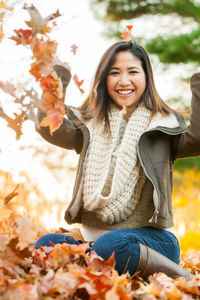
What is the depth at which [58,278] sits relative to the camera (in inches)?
52.6

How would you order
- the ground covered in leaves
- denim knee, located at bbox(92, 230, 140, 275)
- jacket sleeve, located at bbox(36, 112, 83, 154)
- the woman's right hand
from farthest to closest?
jacket sleeve, located at bbox(36, 112, 83, 154)
the woman's right hand
denim knee, located at bbox(92, 230, 140, 275)
the ground covered in leaves

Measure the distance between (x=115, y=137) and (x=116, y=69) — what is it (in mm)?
422

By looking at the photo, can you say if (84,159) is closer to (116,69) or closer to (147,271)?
(116,69)

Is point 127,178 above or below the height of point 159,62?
below

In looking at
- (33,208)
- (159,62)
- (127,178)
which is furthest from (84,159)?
(159,62)

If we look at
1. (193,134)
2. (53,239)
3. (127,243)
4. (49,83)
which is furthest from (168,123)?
(49,83)

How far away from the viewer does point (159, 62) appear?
25.6ft

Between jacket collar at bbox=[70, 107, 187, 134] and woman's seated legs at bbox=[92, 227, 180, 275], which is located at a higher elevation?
jacket collar at bbox=[70, 107, 187, 134]

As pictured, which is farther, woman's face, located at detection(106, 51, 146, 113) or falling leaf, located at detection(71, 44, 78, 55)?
woman's face, located at detection(106, 51, 146, 113)

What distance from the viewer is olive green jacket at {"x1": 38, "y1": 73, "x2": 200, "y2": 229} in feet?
7.20

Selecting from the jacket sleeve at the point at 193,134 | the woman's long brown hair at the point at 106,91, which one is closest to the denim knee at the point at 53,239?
the woman's long brown hair at the point at 106,91

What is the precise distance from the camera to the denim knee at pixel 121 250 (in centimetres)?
191

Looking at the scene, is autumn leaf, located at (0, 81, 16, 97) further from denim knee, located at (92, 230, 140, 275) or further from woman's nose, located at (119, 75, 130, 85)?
woman's nose, located at (119, 75, 130, 85)

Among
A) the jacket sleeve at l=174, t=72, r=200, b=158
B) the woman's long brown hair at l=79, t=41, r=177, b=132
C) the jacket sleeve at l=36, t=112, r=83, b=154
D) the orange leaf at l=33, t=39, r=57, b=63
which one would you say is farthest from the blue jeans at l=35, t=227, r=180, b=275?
the orange leaf at l=33, t=39, r=57, b=63
